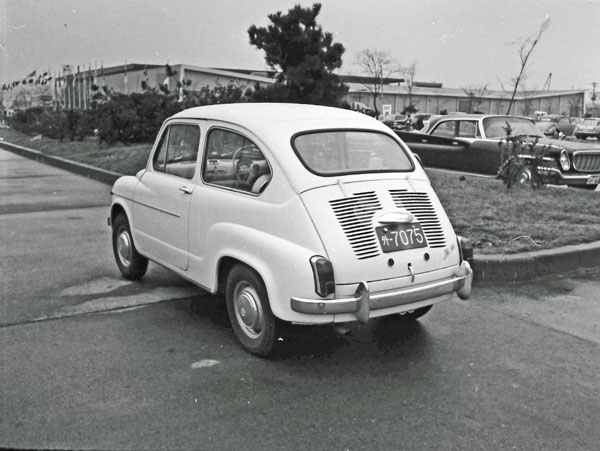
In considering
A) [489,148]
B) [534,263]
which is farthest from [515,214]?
[489,148]

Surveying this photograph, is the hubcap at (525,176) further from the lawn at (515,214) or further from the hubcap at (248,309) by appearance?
the hubcap at (248,309)

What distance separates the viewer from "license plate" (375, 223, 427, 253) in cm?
423

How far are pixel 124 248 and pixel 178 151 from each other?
1.33m

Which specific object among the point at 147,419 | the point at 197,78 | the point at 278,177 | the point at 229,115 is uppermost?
the point at 197,78

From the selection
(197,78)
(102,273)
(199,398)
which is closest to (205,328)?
(199,398)

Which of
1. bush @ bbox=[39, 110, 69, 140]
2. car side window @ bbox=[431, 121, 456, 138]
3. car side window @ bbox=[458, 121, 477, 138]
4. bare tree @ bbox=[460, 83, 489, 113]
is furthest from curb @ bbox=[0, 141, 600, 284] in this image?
bare tree @ bbox=[460, 83, 489, 113]

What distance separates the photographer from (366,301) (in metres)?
3.98

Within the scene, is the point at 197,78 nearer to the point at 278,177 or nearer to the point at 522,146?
the point at 522,146

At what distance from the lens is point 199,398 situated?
12.3ft

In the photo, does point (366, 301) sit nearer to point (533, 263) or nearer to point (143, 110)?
point (533, 263)

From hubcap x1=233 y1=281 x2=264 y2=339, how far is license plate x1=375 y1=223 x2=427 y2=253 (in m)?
0.90

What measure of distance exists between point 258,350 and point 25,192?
32.6 ft

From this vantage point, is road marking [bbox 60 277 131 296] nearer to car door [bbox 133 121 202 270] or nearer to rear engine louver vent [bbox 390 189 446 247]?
car door [bbox 133 121 202 270]

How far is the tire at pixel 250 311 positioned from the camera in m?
4.28
